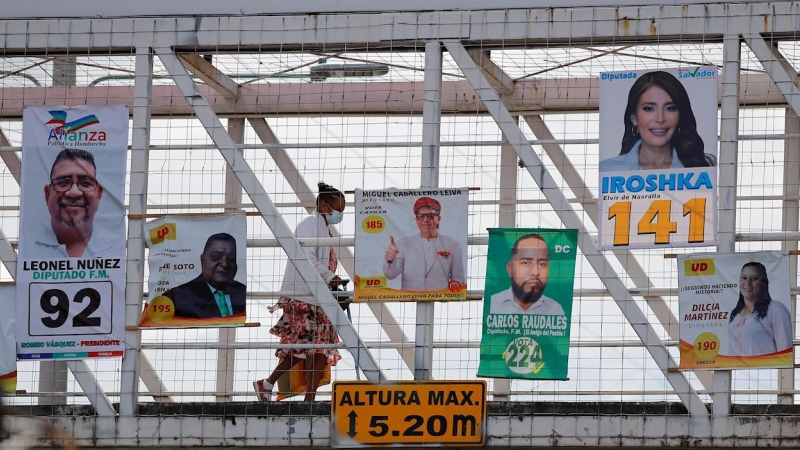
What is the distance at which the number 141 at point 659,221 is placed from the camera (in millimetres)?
11688

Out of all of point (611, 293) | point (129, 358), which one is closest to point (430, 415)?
point (611, 293)

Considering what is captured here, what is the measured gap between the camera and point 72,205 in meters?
12.7

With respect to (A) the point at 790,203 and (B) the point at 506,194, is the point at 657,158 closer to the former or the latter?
(A) the point at 790,203

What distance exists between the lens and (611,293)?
38.7 feet

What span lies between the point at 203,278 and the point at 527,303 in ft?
9.23

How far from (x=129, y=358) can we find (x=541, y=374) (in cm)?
360

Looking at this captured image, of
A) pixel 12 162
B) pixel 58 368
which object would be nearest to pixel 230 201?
pixel 58 368

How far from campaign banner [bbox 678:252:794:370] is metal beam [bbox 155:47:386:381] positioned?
261 cm

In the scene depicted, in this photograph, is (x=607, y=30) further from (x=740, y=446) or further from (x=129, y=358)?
(x=129, y=358)

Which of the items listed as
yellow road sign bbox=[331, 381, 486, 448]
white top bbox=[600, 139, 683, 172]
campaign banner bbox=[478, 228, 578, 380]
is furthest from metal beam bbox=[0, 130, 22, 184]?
white top bbox=[600, 139, 683, 172]

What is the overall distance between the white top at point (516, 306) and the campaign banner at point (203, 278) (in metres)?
2.18

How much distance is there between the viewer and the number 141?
38.3 feet

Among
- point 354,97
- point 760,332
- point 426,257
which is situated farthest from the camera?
point 354,97

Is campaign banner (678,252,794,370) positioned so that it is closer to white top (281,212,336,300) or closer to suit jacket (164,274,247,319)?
white top (281,212,336,300)
